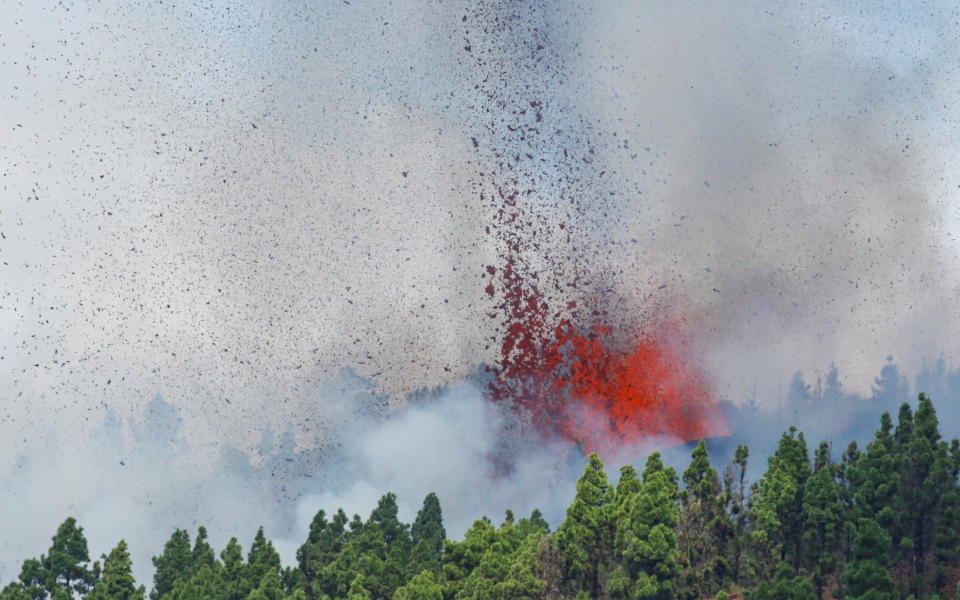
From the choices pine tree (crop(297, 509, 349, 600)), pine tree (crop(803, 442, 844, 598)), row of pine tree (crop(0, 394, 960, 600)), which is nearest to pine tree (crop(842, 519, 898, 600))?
row of pine tree (crop(0, 394, 960, 600))

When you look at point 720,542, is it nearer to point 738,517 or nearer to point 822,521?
point 738,517

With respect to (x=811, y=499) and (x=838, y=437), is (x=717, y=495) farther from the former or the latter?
(x=838, y=437)

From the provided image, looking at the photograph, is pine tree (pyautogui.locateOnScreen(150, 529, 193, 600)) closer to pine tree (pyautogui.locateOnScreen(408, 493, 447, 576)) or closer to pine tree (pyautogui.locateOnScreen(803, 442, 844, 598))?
pine tree (pyautogui.locateOnScreen(408, 493, 447, 576))

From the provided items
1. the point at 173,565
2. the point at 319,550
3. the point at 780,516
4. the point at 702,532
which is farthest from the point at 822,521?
the point at 173,565

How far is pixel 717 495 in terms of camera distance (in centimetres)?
5341

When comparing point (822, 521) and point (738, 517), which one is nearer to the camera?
point (822, 521)

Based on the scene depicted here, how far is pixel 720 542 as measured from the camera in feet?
171

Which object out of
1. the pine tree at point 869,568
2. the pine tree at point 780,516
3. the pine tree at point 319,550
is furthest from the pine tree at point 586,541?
the pine tree at point 319,550

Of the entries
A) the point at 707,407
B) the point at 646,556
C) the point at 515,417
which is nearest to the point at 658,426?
the point at 707,407

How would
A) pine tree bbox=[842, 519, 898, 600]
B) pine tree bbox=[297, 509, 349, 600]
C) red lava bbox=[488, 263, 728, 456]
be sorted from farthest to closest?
red lava bbox=[488, 263, 728, 456] < pine tree bbox=[297, 509, 349, 600] < pine tree bbox=[842, 519, 898, 600]

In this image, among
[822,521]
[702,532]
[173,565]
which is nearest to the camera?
[822,521]

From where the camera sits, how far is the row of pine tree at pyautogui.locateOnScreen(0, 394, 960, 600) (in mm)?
48938

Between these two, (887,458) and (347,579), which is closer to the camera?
(887,458)

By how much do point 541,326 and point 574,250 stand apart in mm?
5276
